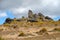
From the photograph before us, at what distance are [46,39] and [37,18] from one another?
6587 centimetres

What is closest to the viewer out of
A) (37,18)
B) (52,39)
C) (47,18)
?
(52,39)

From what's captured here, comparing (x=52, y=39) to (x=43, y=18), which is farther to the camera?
(x=43, y=18)

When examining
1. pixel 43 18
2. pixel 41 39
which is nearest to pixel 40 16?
pixel 43 18

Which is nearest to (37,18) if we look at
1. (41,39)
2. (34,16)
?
(34,16)

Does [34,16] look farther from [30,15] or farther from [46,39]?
[46,39]

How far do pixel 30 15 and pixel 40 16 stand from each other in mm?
5787

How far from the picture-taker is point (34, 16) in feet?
293

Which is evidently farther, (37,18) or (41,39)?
(37,18)

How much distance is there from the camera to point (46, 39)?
859 inches

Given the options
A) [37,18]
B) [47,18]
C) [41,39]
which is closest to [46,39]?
[41,39]

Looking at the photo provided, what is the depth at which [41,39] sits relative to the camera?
2197 centimetres

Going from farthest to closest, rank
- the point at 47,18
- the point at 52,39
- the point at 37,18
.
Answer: the point at 47,18, the point at 37,18, the point at 52,39

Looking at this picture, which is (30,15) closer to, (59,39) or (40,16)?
(40,16)

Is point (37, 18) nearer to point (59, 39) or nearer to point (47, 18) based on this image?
point (47, 18)
